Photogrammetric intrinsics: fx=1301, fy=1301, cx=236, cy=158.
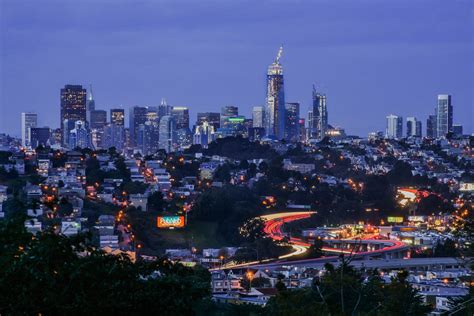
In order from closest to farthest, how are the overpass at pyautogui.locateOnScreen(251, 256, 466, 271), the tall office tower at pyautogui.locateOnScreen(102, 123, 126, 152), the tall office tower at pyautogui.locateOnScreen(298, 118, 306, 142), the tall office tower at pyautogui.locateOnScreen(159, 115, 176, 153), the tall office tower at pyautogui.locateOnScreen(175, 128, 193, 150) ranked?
1. the overpass at pyautogui.locateOnScreen(251, 256, 466, 271)
2. the tall office tower at pyautogui.locateOnScreen(159, 115, 176, 153)
3. the tall office tower at pyautogui.locateOnScreen(102, 123, 126, 152)
4. the tall office tower at pyautogui.locateOnScreen(175, 128, 193, 150)
5. the tall office tower at pyautogui.locateOnScreen(298, 118, 306, 142)

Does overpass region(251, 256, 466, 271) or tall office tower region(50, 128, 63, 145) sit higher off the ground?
tall office tower region(50, 128, 63, 145)

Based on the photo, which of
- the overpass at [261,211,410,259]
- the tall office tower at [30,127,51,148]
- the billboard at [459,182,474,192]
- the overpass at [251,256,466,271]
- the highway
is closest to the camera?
the overpass at [251,256,466,271]

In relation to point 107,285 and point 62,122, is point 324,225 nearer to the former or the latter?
point 107,285

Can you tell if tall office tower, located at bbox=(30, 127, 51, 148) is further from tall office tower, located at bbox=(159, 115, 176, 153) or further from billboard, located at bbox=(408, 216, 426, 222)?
billboard, located at bbox=(408, 216, 426, 222)

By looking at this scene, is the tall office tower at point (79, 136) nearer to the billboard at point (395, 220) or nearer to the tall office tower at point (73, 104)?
the tall office tower at point (73, 104)

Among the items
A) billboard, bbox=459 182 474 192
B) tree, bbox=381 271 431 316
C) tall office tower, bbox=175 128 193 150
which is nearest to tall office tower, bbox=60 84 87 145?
tall office tower, bbox=175 128 193 150

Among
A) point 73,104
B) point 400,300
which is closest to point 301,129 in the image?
point 73,104

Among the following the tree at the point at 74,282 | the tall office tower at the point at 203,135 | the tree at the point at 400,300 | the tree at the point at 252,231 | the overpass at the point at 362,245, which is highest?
the tree at the point at 74,282

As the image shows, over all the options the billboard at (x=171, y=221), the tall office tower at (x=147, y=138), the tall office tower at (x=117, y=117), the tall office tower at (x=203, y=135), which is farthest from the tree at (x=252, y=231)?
the tall office tower at (x=117, y=117)
